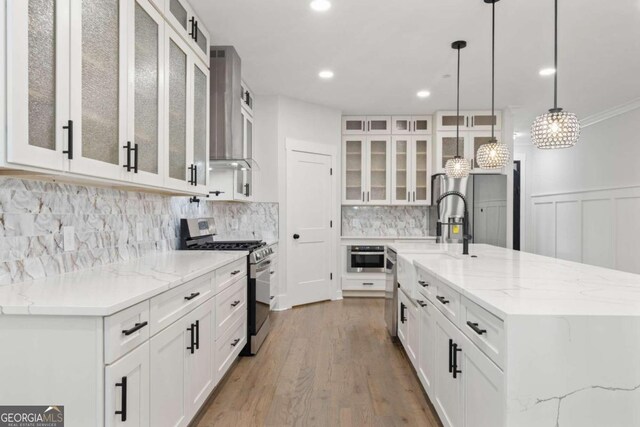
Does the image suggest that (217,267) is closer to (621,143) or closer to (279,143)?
(279,143)

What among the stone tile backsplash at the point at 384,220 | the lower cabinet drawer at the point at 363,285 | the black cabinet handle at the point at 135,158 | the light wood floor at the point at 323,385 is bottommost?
the light wood floor at the point at 323,385

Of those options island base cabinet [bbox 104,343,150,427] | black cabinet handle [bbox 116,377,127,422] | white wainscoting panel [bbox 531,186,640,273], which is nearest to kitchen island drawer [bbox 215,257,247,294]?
island base cabinet [bbox 104,343,150,427]

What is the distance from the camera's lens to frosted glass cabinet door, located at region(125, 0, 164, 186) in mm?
1933

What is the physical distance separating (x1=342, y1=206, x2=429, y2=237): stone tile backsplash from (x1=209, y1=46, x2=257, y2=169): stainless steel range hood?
2934 mm

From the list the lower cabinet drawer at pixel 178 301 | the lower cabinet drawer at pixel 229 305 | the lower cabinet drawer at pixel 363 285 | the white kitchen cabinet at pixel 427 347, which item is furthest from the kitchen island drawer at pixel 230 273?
the lower cabinet drawer at pixel 363 285

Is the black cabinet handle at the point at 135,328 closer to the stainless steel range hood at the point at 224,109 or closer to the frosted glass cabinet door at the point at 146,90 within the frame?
the frosted glass cabinet door at the point at 146,90

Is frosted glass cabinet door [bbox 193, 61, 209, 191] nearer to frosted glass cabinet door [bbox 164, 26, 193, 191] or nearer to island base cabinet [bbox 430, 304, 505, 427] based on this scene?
frosted glass cabinet door [bbox 164, 26, 193, 191]

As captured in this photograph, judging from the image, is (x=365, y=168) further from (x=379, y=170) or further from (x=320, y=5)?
(x=320, y=5)

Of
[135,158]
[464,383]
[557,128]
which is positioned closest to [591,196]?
[557,128]

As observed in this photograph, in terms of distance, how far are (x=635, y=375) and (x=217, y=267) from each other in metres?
2.07

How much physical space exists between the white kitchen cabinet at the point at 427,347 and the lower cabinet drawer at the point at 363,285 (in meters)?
3.06

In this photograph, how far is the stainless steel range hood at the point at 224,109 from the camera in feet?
11.2

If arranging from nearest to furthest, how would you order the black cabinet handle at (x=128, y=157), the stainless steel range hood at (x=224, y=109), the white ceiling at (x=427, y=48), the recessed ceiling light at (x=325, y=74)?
1. the black cabinet handle at (x=128, y=157)
2. the white ceiling at (x=427, y=48)
3. the stainless steel range hood at (x=224, y=109)
4. the recessed ceiling light at (x=325, y=74)

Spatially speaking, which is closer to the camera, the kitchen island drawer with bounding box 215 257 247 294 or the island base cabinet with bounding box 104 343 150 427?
the island base cabinet with bounding box 104 343 150 427
